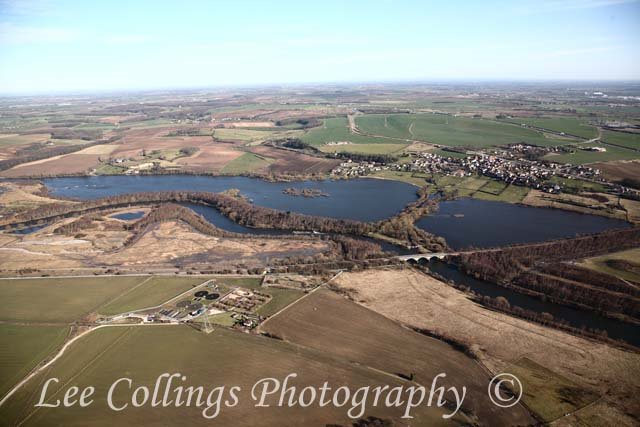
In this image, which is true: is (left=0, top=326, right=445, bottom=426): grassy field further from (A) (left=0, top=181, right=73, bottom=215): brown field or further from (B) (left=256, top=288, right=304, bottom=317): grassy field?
(A) (left=0, top=181, right=73, bottom=215): brown field

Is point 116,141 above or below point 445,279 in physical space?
above

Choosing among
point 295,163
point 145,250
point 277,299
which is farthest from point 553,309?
Result: point 295,163

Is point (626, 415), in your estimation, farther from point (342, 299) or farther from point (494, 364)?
point (342, 299)

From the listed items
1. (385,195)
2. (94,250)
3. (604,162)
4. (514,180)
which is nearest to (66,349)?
(94,250)

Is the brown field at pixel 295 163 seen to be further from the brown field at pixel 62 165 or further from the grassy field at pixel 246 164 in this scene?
the brown field at pixel 62 165

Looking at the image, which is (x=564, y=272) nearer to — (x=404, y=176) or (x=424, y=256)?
(x=424, y=256)

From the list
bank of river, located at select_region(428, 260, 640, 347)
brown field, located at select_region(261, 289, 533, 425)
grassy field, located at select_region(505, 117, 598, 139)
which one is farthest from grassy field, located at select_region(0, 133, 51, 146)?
grassy field, located at select_region(505, 117, 598, 139)
